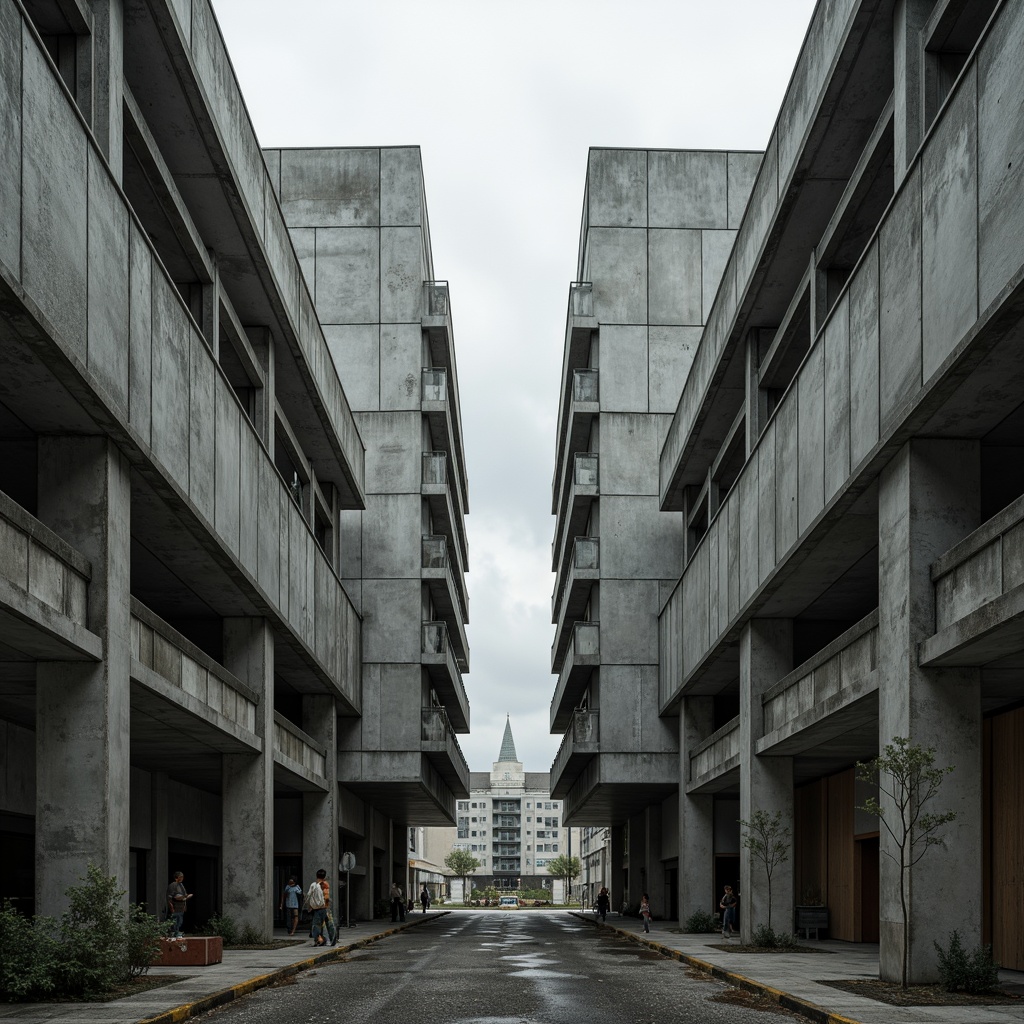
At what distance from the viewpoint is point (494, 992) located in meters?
17.4

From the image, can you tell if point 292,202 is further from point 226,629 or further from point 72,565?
point 72,565

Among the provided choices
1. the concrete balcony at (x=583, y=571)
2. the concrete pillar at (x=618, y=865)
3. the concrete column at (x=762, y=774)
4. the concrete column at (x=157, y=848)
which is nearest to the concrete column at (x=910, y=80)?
the concrete column at (x=762, y=774)

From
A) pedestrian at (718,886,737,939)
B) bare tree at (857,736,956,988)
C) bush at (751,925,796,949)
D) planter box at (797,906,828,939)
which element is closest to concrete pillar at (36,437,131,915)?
bare tree at (857,736,956,988)

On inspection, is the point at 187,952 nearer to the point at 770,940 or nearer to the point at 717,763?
the point at 770,940

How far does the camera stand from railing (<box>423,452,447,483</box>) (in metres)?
46.0

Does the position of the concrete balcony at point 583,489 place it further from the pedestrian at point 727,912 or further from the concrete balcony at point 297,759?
the pedestrian at point 727,912

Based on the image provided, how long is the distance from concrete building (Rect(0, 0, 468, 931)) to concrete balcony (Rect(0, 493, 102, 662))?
45 mm

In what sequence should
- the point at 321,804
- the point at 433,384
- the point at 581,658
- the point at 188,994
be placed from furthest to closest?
1. the point at 433,384
2. the point at 581,658
3. the point at 321,804
4. the point at 188,994

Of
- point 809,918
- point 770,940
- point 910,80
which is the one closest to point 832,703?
point 770,940

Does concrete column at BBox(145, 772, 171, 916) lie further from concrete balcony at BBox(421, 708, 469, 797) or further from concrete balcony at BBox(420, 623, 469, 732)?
concrete balcony at BBox(420, 623, 469, 732)

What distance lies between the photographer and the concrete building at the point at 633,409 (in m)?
42.7

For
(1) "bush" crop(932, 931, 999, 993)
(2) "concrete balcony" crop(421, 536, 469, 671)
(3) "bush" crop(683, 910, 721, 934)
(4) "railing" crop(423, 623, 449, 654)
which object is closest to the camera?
(1) "bush" crop(932, 931, 999, 993)

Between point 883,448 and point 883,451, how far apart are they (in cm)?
10

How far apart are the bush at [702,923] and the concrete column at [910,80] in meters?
23.7
